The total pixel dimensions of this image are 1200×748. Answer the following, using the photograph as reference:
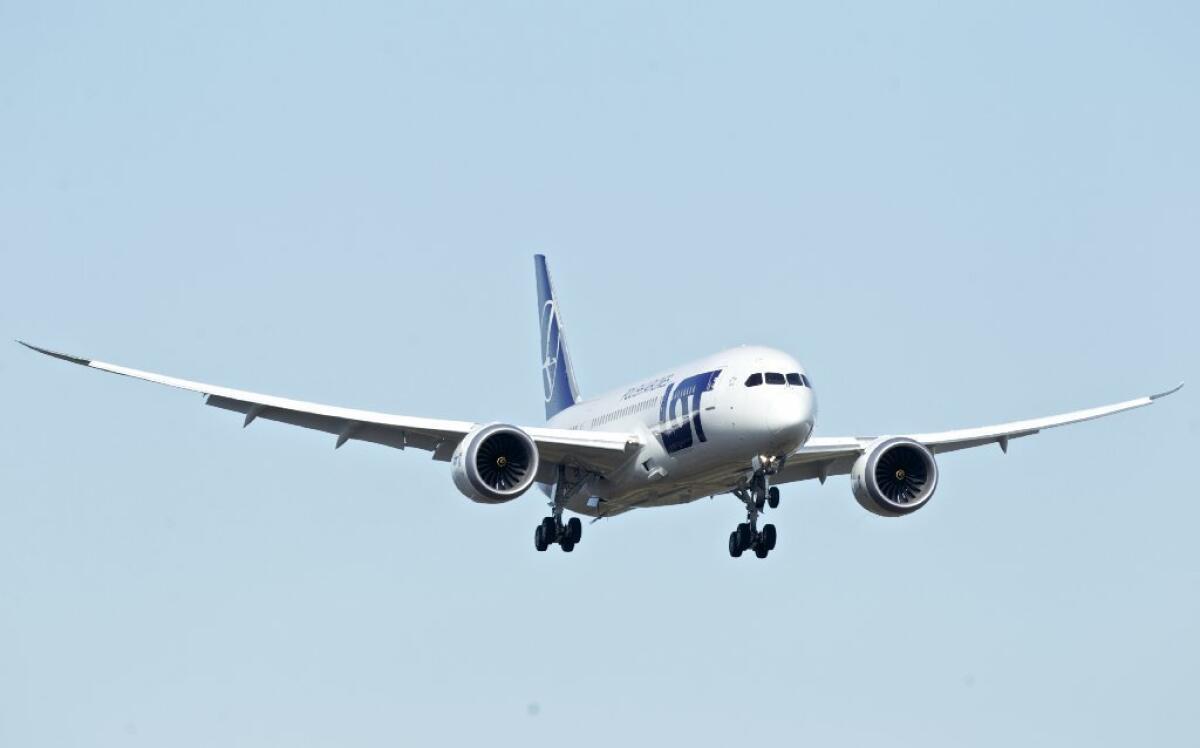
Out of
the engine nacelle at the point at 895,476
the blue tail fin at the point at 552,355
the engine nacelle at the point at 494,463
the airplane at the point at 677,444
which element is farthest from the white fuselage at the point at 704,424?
the blue tail fin at the point at 552,355

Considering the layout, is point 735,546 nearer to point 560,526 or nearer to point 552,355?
point 560,526

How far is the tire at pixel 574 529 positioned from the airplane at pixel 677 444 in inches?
1.0

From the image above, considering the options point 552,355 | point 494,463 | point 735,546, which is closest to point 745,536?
point 735,546

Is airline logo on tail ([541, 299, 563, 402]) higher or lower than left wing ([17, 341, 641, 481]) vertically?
higher

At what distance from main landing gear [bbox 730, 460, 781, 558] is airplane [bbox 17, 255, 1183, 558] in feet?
0.12

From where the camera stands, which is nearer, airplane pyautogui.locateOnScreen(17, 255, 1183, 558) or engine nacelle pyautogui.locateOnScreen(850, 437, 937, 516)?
airplane pyautogui.locateOnScreen(17, 255, 1183, 558)

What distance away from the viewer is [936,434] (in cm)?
5256

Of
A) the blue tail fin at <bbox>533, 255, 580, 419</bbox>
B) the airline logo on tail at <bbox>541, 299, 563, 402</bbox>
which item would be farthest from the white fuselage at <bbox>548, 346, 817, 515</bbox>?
the airline logo on tail at <bbox>541, 299, 563, 402</bbox>

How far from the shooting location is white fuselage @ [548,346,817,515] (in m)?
45.4

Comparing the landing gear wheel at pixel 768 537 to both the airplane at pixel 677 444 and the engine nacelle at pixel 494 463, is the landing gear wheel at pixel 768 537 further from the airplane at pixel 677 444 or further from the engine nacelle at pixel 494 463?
the engine nacelle at pixel 494 463

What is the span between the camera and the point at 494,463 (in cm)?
4797

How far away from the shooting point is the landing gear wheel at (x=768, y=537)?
1981 inches

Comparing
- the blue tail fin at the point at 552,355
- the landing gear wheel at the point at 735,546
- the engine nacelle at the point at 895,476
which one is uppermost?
the blue tail fin at the point at 552,355

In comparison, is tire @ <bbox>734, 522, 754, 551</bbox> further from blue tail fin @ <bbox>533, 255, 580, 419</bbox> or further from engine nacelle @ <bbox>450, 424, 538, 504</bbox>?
blue tail fin @ <bbox>533, 255, 580, 419</bbox>
